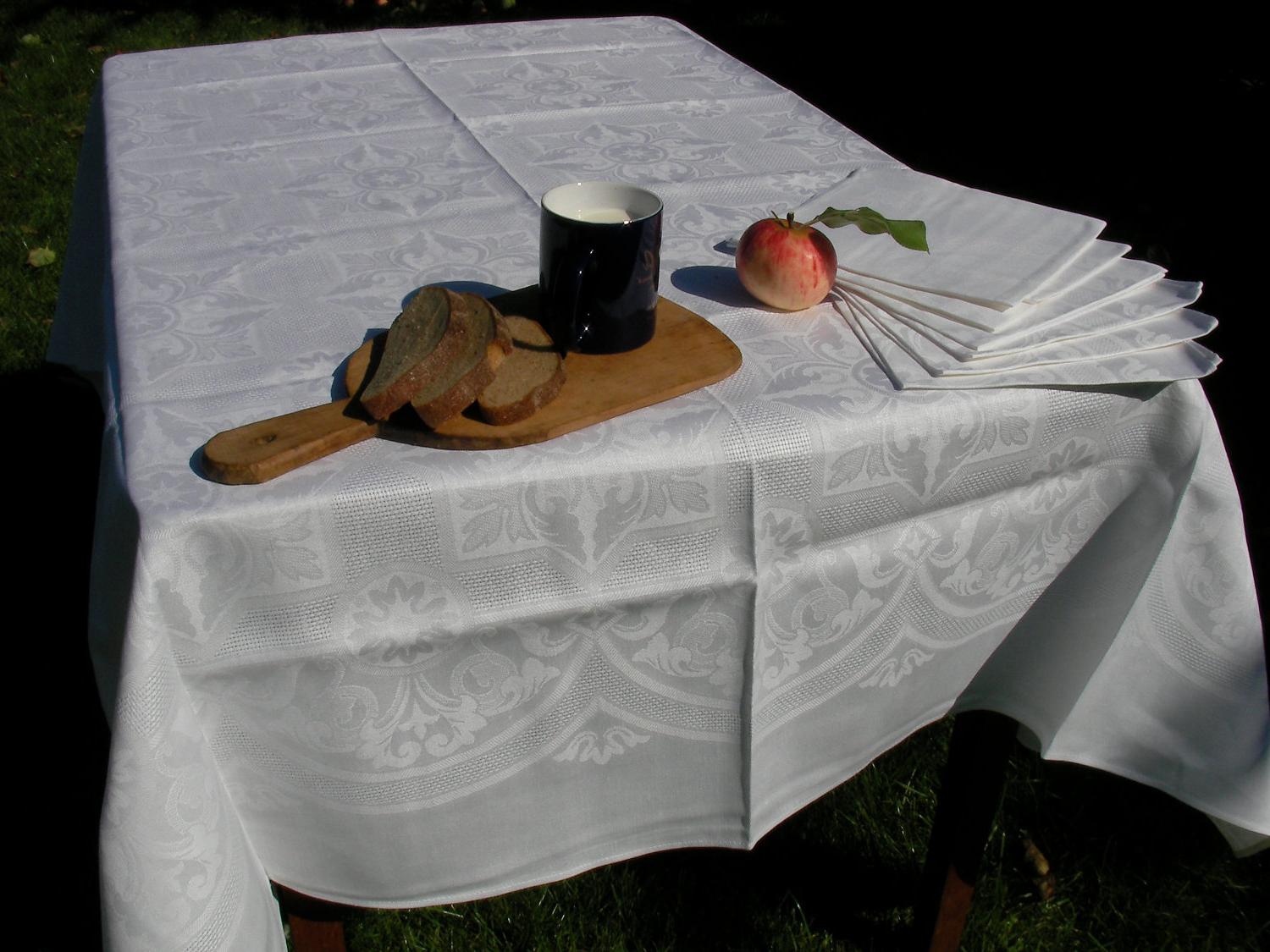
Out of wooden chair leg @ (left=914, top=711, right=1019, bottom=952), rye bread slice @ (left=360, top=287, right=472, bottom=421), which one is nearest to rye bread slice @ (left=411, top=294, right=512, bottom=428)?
rye bread slice @ (left=360, top=287, right=472, bottom=421)

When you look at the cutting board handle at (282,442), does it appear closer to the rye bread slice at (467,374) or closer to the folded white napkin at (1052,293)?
the rye bread slice at (467,374)

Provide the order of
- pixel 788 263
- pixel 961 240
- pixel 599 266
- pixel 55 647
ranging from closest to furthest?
pixel 599 266
pixel 788 263
pixel 961 240
pixel 55 647

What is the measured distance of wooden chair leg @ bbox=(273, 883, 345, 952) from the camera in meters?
1.19

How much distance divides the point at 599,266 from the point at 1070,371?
45cm

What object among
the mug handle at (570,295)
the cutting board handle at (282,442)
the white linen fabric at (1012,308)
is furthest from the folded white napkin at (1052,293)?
the cutting board handle at (282,442)

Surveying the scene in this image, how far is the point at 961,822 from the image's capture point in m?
1.43

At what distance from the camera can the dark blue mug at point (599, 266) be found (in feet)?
3.32

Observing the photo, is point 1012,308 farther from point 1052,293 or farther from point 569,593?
point 569,593

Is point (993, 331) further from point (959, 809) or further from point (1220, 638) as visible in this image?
point (959, 809)

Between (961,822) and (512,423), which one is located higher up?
(512,423)

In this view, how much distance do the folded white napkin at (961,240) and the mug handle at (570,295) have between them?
330 mm

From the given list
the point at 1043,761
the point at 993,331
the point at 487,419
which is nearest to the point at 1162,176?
the point at 1043,761

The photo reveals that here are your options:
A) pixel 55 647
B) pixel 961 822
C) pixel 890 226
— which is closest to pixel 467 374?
pixel 890 226

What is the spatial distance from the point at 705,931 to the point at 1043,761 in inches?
27.4
